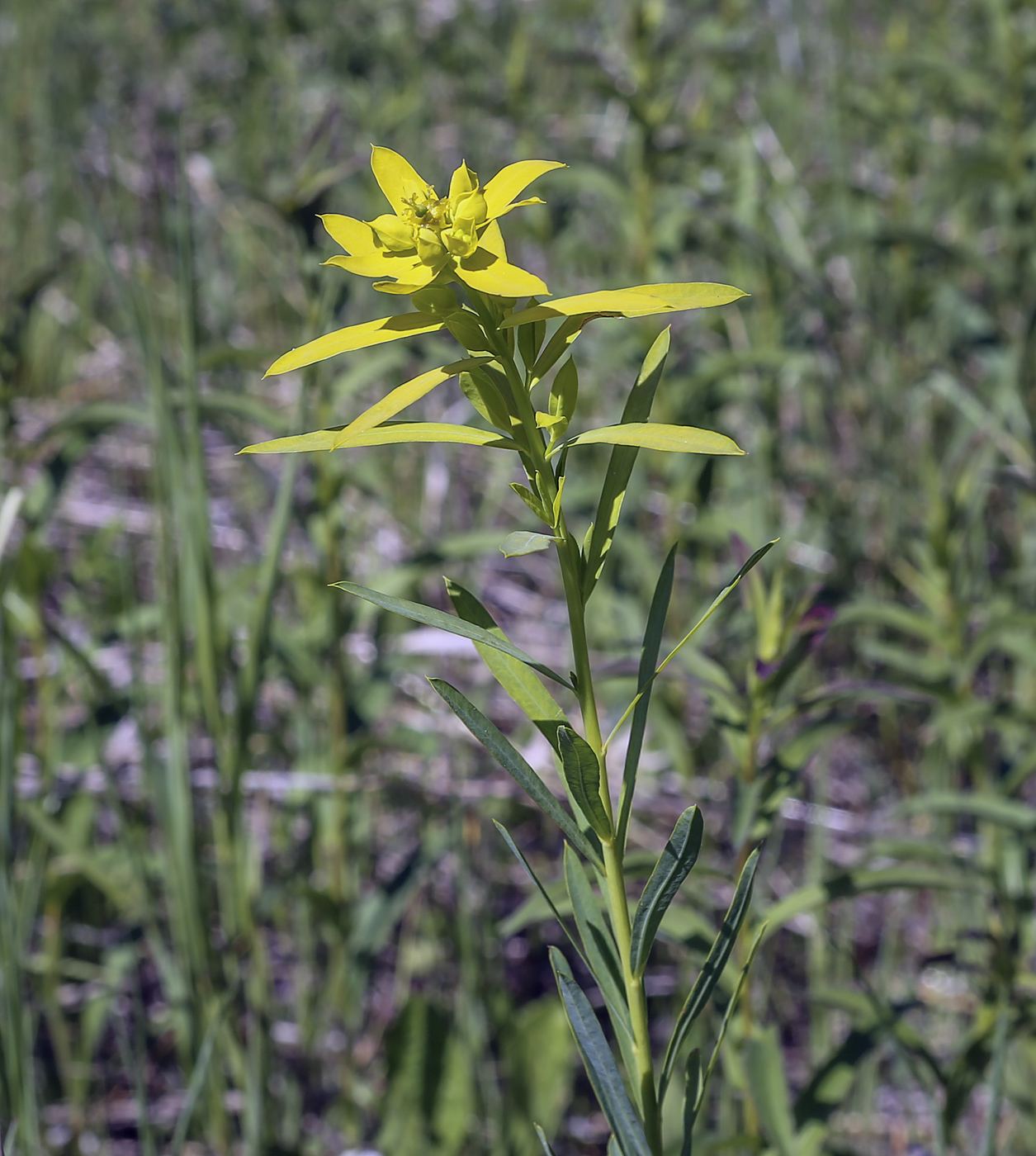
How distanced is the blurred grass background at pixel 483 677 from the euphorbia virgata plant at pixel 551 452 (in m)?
0.39

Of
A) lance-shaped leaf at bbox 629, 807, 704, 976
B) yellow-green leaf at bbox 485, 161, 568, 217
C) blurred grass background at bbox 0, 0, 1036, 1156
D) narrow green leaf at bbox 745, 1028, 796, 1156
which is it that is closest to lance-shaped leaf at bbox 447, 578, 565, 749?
lance-shaped leaf at bbox 629, 807, 704, 976

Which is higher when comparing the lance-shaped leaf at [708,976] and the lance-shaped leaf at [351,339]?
the lance-shaped leaf at [351,339]

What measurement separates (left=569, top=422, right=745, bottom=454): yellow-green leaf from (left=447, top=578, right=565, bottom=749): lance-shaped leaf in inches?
6.1

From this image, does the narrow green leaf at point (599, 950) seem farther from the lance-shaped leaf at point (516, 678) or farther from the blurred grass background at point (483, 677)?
the blurred grass background at point (483, 677)

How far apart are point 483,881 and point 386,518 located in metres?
1.36

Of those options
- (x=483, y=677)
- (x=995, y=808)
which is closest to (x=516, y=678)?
(x=995, y=808)

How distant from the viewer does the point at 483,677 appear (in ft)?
7.41

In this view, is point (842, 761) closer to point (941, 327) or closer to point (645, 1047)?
point (941, 327)

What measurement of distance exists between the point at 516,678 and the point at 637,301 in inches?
11.4

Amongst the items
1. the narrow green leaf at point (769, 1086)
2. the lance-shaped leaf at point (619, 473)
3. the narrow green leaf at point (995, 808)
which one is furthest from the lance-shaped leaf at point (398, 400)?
the narrow green leaf at point (995, 808)

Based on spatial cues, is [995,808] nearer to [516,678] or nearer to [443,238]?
[516,678]

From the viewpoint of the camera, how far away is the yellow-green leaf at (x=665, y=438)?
0.58m

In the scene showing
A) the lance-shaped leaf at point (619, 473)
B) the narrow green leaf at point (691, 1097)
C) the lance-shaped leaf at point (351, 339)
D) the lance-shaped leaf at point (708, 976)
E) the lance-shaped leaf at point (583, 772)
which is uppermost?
the lance-shaped leaf at point (351, 339)

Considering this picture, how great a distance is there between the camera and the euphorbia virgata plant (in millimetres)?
602
